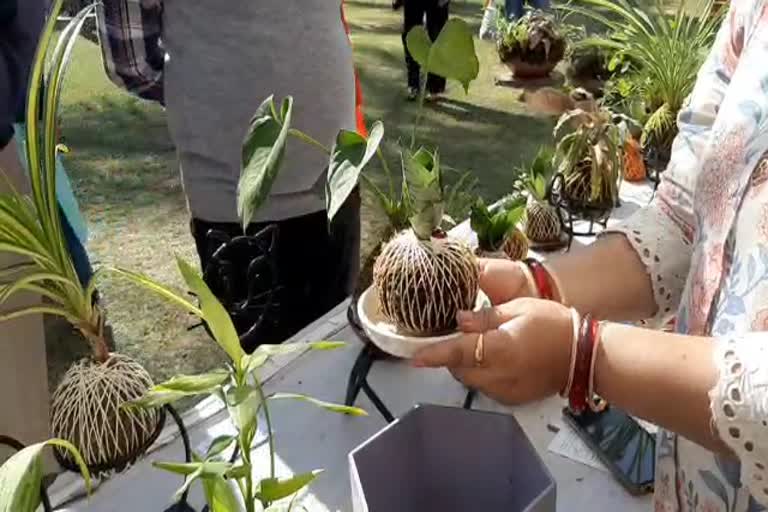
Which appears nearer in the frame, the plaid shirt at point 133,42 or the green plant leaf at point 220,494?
the green plant leaf at point 220,494

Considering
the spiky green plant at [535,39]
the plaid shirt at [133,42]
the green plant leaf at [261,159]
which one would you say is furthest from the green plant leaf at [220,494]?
the spiky green plant at [535,39]

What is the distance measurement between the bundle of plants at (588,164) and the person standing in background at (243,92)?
319 millimetres

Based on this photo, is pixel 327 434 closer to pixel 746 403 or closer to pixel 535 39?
pixel 746 403

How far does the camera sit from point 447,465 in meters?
0.62

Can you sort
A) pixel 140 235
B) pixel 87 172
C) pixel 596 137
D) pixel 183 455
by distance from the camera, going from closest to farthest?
pixel 183 455, pixel 596 137, pixel 140 235, pixel 87 172

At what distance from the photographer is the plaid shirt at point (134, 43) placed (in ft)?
3.48

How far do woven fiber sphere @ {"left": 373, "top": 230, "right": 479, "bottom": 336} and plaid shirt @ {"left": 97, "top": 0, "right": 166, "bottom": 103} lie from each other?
522 mm

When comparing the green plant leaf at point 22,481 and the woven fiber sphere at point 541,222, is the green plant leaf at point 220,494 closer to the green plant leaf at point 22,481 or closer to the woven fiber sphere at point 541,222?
the green plant leaf at point 22,481

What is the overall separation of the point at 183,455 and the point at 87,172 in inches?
88.5

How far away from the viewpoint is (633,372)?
20.3 inches

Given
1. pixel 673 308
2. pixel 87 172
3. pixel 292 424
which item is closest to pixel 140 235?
pixel 87 172

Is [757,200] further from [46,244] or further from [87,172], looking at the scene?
[87,172]

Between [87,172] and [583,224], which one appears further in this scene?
[87,172]

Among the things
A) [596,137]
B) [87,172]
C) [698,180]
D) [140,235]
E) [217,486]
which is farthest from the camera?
[87,172]
